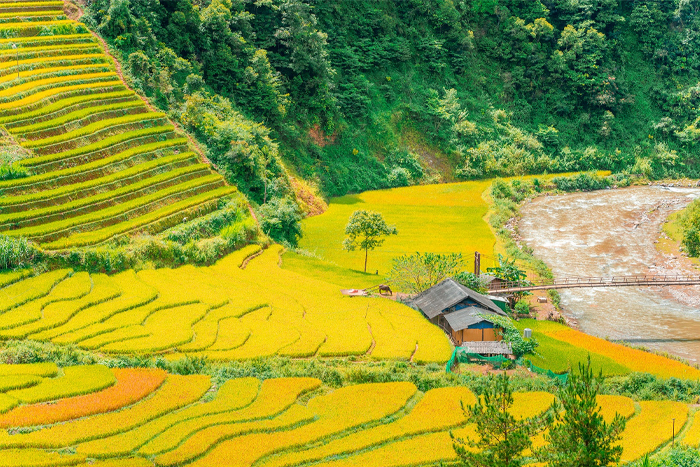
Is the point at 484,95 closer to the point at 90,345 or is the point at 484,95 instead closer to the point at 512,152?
the point at 512,152

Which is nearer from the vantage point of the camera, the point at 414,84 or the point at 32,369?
the point at 32,369

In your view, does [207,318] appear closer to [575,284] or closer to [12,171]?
[12,171]

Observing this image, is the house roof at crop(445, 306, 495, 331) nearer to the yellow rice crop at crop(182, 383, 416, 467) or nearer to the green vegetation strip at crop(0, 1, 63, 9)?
the yellow rice crop at crop(182, 383, 416, 467)

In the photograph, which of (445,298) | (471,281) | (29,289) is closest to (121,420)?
(29,289)

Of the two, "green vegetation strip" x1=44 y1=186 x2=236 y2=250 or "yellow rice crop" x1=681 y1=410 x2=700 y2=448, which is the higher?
"green vegetation strip" x1=44 y1=186 x2=236 y2=250

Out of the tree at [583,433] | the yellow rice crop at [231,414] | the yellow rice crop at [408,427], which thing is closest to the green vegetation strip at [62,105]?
the yellow rice crop at [231,414]

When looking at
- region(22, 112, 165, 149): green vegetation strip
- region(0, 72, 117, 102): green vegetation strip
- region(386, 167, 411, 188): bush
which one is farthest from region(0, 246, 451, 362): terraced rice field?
region(386, 167, 411, 188): bush
